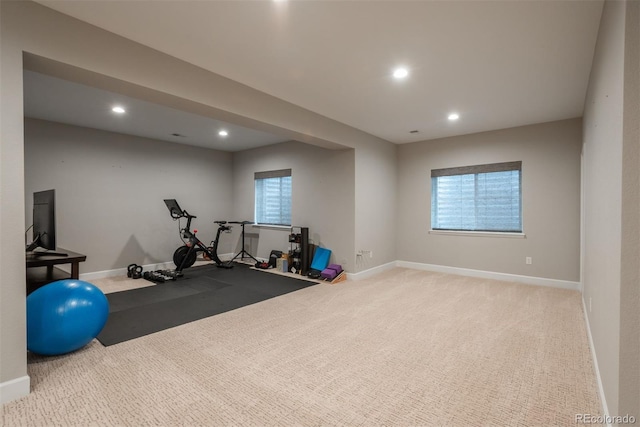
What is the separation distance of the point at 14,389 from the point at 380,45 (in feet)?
11.8

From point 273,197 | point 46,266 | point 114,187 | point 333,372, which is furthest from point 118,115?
point 333,372

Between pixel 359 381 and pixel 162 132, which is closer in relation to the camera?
pixel 359 381

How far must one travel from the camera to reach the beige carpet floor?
5.83 feet

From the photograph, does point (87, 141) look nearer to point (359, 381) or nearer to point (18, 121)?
point (18, 121)

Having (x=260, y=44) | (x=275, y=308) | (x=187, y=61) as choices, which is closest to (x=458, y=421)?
(x=275, y=308)

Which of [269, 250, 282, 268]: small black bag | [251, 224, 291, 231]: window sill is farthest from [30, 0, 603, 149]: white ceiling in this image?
[269, 250, 282, 268]: small black bag

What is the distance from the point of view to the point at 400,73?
297cm

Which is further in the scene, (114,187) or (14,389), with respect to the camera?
(114,187)

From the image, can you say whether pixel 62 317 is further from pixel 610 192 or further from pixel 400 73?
pixel 610 192

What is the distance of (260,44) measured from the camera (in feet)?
8.16

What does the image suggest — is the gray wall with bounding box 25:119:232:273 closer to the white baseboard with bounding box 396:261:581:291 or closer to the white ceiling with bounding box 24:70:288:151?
the white ceiling with bounding box 24:70:288:151

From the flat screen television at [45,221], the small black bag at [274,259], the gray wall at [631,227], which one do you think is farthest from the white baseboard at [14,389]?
the small black bag at [274,259]

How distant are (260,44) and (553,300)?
4640 mm

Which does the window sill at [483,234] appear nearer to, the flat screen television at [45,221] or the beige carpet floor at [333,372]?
the beige carpet floor at [333,372]
